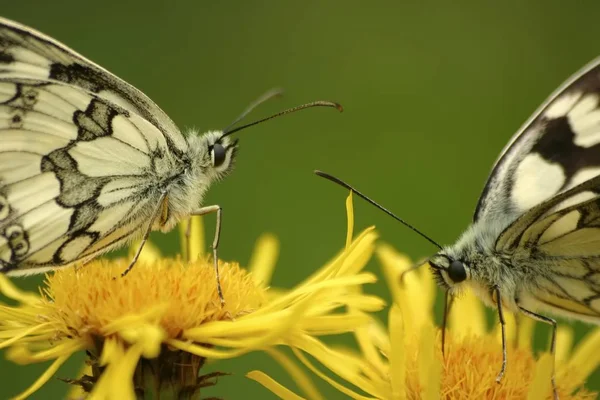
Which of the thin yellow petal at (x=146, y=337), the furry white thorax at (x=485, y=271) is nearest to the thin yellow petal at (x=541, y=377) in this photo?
the furry white thorax at (x=485, y=271)

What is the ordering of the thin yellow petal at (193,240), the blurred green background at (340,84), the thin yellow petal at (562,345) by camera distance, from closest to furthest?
the thin yellow petal at (562,345) < the thin yellow petal at (193,240) < the blurred green background at (340,84)

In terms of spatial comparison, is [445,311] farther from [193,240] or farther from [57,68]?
[57,68]

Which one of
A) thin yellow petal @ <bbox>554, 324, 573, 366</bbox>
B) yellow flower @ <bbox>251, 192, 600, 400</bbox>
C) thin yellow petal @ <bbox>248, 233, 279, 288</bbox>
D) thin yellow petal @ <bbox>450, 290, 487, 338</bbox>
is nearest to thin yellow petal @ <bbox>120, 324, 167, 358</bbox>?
yellow flower @ <bbox>251, 192, 600, 400</bbox>

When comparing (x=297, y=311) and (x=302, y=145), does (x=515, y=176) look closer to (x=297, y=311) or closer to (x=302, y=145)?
(x=297, y=311)

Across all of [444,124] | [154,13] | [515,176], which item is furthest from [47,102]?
[154,13]

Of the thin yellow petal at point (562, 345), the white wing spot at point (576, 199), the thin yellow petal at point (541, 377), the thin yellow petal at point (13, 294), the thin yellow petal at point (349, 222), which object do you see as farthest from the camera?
the thin yellow petal at point (562, 345)

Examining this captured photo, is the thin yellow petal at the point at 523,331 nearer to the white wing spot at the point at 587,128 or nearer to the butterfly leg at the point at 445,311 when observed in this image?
the butterfly leg at the point at 445,311
